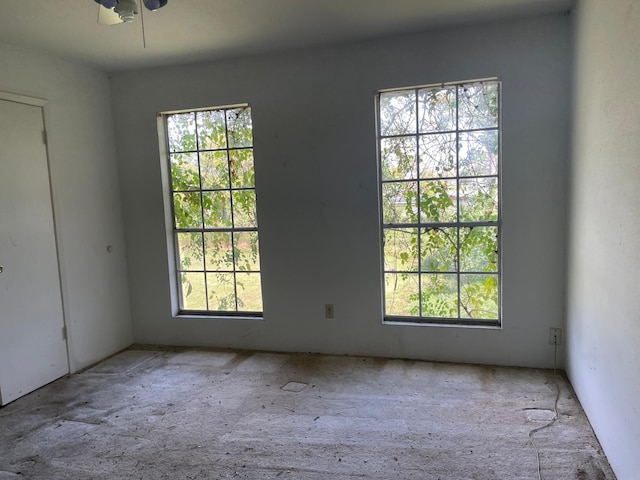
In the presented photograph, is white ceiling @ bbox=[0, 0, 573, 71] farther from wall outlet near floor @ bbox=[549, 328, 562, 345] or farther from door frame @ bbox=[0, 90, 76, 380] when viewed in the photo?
wall outlet near floor @ bbox=[549, 328, 562, 345]

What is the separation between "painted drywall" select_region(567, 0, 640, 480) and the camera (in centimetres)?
169

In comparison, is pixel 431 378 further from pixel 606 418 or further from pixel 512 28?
pixel 512 28

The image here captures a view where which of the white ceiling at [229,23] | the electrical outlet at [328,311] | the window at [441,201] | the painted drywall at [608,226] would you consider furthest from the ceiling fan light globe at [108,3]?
the electrical outlet at [328,311]

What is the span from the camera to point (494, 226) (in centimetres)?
308

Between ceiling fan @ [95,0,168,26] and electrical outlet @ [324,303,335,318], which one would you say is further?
electrical outlet @ [324,303,335,318]

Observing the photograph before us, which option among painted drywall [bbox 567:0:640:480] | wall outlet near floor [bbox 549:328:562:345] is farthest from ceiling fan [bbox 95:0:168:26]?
wall outlet near floor [bbox 549:328:562:345]

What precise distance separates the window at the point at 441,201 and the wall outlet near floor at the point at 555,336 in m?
0.37

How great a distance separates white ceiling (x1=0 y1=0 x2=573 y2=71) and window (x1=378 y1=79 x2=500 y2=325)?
0.50 meters

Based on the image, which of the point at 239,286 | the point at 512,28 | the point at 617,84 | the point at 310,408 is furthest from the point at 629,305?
the point at 239,286

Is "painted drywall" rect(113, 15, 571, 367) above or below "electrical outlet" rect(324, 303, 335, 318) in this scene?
above

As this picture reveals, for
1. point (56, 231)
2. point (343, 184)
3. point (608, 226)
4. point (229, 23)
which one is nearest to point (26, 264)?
point (56, 231)

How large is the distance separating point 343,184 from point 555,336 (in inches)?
73.9

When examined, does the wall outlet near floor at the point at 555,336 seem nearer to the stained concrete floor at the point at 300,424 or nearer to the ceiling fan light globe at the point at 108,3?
the stained concrete floor at the point at 300,424

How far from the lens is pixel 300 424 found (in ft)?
8.02
